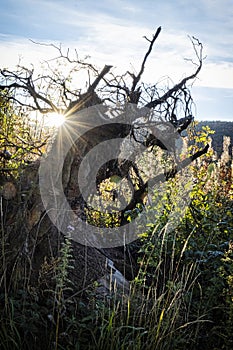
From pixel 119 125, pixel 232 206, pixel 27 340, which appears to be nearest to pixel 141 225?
pixel 232 206

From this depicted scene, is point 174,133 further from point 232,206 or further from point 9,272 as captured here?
point 9,272

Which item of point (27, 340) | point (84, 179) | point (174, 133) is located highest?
point (174, 133)

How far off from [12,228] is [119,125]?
1.34 metres

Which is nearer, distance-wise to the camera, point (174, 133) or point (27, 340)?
point (27, 340)

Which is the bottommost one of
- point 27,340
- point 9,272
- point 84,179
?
point 27,340

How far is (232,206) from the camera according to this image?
4691mm

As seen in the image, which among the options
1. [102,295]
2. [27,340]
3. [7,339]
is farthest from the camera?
[102,295]

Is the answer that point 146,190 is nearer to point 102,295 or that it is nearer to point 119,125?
point 119,125

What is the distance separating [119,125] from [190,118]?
1.07m

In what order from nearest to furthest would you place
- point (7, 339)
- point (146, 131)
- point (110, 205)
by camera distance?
point (7, 339) < point (146, 131) < point (110, 205)

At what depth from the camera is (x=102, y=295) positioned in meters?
3.06

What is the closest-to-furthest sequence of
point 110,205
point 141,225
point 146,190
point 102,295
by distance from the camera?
point 102,295 < point 141,225 < point 146,190 < point 110,205

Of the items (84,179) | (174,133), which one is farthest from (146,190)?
(84,179)

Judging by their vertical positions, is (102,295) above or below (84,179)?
below
